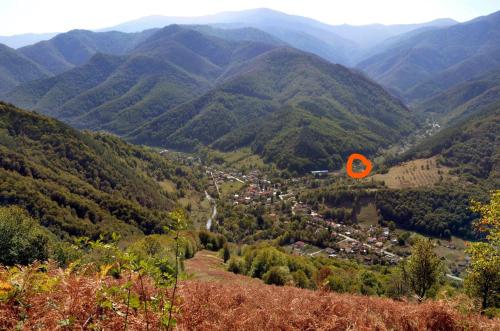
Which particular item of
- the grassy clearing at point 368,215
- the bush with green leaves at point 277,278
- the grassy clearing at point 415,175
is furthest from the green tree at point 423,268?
the grassy clearing at point 415,175

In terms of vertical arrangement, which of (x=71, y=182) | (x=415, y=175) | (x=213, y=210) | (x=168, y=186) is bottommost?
(x=213, y=210)

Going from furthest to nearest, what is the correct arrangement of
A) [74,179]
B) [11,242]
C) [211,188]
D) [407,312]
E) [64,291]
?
[211,188]
[74,179]
[11,242]
[407,312]
[64,291]

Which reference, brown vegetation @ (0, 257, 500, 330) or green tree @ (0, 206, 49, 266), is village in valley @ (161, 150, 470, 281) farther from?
brown vegetation @ (0, 257, 500, 330)

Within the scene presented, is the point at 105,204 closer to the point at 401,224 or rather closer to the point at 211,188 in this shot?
the point at 211,188

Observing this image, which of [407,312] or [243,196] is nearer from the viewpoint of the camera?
[407,312]

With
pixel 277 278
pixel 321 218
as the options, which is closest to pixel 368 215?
pixel 321 218

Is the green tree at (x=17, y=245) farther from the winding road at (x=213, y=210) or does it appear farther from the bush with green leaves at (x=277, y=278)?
the winding road at (x=213, y=210)

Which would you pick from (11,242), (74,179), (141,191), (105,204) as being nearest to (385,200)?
(141,191)

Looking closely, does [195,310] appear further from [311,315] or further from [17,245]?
[17,245]
